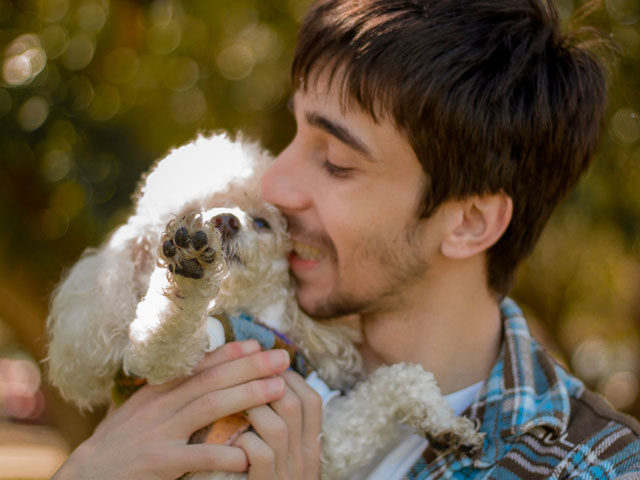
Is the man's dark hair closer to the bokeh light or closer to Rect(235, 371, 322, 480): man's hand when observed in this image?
Rect(235, 371, 322, 480): man's hand

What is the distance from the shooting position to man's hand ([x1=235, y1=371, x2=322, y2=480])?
5.66ft

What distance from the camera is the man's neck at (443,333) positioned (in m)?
2.11

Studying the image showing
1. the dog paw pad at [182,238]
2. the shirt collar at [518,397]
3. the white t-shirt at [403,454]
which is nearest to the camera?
the dog paw pad at [182,238]

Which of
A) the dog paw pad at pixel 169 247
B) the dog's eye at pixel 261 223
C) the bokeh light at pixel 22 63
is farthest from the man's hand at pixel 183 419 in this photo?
the bokeh light at pixel 22 63

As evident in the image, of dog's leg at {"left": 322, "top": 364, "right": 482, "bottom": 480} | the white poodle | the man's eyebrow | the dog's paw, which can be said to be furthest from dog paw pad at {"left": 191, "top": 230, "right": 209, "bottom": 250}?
dog's leg at {"left": 322, "top": 364, "right": 482, "bottom": 480}

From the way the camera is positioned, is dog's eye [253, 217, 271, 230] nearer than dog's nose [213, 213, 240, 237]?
No

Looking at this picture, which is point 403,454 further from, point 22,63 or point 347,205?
point 22,63

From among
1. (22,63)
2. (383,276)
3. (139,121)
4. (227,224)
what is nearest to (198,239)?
(227,224)

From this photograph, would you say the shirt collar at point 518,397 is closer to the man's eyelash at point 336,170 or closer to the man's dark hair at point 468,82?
the man's dark hair at point 468,82

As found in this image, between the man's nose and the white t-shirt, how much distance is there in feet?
2.60

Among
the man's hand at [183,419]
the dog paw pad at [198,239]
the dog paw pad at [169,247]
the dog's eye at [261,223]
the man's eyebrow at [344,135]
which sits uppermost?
the man's eyebrow at [344,135]

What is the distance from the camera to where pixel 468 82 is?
1939mm

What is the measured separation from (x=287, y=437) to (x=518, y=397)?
26.8 inches

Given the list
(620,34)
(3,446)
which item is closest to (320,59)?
(620,34)
